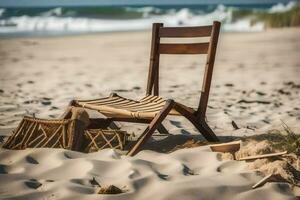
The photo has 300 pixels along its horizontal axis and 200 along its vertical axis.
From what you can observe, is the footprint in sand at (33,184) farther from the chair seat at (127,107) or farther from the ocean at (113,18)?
the ocean at (113,18)

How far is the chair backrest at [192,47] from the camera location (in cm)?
422

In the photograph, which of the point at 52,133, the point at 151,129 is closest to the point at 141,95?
the point at 52,133

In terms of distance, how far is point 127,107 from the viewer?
4016 mm

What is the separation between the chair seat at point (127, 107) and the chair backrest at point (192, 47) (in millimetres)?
328

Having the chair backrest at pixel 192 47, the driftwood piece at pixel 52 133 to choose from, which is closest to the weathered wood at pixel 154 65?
the chair backrest at pixel 192 47

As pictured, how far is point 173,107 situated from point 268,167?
0.96 m

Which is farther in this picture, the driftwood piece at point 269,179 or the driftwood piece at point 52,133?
the driftwood piece at point 52,133

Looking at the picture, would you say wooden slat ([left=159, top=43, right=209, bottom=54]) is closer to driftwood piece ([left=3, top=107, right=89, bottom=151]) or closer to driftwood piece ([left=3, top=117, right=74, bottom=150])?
driftwood piece ([left=3, top=107, right=89, bottom=151])

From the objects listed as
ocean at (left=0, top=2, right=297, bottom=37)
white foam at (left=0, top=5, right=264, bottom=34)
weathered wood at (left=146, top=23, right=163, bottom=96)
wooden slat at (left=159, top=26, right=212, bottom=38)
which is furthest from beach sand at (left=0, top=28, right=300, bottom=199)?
ocean at (left=0, top=2, right=297, bottom=37)

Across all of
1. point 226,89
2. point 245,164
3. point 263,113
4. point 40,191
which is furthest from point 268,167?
point 226,89

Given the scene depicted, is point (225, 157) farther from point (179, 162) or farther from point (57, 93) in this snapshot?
point (57, 93)

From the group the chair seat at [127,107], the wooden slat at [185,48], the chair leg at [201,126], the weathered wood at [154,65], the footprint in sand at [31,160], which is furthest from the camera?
the weathered wood at [154,65]

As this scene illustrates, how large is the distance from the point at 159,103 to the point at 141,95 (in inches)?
115

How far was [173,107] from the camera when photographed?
381 cm
